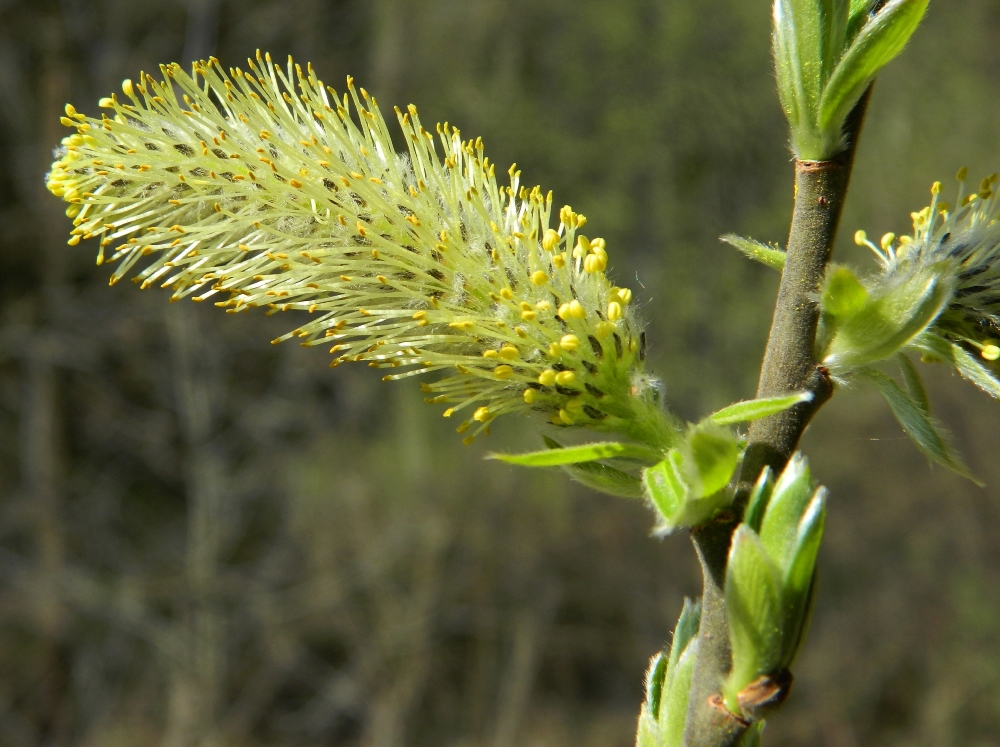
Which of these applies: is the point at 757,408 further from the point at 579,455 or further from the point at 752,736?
the point at 752,736

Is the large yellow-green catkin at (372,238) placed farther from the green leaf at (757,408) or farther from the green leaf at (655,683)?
the green leaf at (655,683)

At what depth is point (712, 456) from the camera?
72 centimetres

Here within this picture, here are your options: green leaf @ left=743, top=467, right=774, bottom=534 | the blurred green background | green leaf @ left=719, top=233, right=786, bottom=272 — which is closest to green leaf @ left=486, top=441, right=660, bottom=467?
green leaf @ left=743, top=467, right=774, bottom=534

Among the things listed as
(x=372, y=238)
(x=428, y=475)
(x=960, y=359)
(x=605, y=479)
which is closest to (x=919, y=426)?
(x=960, y=359)

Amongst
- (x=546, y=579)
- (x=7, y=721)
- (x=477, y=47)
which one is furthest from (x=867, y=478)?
(x=7, y=721)

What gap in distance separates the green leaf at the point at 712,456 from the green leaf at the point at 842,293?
139mm

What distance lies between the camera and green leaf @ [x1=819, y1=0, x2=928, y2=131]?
69 cm

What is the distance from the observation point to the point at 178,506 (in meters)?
8.20

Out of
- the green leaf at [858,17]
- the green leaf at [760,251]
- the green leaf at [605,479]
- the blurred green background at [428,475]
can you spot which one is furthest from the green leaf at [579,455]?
the blurred green background at [428,475]

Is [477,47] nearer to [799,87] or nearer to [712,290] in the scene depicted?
[712,290]

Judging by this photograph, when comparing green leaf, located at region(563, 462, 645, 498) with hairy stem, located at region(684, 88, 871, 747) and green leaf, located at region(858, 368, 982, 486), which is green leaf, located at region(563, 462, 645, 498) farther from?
green leaf, located at region(858, 368, 982, 486)

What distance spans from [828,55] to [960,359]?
304mm

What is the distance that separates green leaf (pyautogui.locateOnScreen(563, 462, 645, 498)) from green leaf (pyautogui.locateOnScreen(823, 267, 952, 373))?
0.21 m

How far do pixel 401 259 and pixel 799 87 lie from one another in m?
0.43
